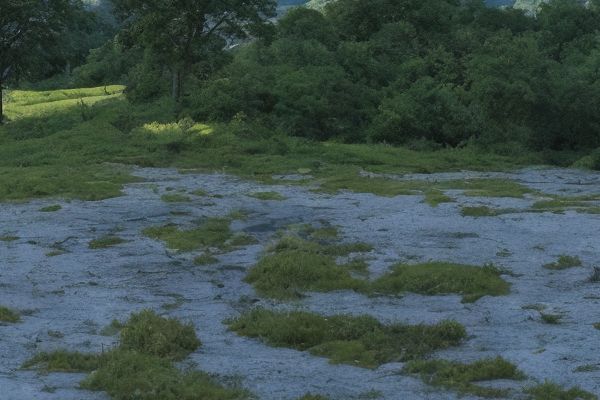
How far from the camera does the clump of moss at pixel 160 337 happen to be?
11453mm

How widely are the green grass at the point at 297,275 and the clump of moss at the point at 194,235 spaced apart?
2.59m

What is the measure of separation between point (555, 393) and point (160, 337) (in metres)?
5.43

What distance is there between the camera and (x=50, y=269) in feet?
56.4

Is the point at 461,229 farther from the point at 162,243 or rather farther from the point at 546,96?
the point at 546,96

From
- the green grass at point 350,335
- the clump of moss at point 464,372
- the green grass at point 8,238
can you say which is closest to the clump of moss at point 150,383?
the green grass at point 350,335

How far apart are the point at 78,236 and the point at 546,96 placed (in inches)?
1210

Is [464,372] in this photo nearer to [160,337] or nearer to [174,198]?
[160,337]

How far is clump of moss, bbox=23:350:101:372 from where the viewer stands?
35.3 ft

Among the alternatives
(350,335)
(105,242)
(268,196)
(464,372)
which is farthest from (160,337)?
(268,196)

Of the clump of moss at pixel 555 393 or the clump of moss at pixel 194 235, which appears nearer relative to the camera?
the clump of moss at pixel 555 393

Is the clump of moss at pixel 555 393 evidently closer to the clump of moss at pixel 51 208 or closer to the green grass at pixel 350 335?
the green grass at pixel 350 335

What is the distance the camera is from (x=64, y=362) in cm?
1087

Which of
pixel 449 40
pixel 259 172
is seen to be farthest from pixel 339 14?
pixel 259 172

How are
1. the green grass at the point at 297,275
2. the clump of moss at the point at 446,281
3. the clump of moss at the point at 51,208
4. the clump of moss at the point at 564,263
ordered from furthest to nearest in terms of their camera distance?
the clump of moss at the point at 51,208
the clump of moss at the point at 564,263
the green grass at the point at 297,275
the clump of moss at the point at 446,281
